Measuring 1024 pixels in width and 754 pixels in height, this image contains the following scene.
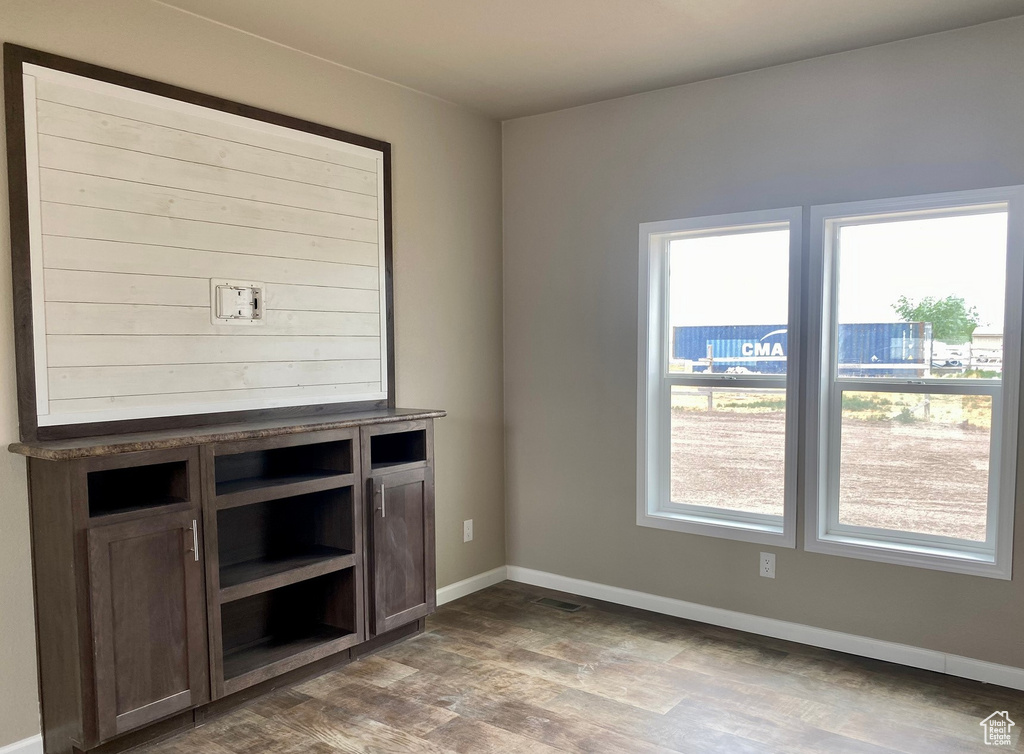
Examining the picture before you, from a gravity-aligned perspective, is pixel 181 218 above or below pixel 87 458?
above

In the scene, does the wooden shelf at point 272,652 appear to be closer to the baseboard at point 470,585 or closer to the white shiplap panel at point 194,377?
the baseboard at point 470,585

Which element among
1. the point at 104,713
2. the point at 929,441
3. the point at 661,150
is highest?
the point at 661,150

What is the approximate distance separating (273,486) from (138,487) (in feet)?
1.53

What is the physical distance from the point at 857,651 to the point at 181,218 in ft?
10.8

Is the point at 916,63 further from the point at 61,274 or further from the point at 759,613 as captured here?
the point at 61,274

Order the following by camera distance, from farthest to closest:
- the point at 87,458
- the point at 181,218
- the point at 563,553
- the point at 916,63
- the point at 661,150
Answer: the point at 563,553 → the point at 661,150 → the point at 916,63 → the point at 181,218 → the point at 87,458

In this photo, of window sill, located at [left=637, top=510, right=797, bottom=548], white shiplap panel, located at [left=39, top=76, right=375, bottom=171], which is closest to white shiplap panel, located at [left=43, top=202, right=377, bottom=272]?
white shiplap panel, located at [left=39, top=76, right=375, bottom=171]

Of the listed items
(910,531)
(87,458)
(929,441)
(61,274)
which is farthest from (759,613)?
(61,274)

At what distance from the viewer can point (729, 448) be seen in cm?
372

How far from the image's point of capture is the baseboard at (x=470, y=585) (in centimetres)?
405

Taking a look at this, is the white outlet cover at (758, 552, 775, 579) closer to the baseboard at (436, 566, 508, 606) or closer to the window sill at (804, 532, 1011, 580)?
the window sill at (804, 532, 1011, 580)

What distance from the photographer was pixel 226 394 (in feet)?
9.89

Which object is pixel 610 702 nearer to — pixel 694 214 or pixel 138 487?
pixel 138 487

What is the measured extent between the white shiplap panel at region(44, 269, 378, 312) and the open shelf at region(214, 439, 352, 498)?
0.62m
